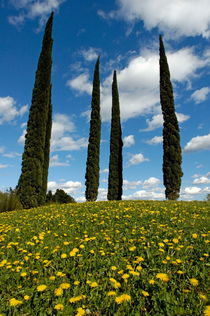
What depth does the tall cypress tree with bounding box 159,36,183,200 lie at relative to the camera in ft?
63.5

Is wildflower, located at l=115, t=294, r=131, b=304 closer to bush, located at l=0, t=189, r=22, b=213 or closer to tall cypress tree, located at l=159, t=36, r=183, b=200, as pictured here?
bush, located at l=0, t=189, r=22, b=213

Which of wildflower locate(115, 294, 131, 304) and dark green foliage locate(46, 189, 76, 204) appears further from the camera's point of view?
dark green foliage locate(46, 189, 76, 204)

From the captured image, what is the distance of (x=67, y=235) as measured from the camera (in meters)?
5.67

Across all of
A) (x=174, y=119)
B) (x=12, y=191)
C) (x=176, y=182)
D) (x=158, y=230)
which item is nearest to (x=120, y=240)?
(x=158, y=230)

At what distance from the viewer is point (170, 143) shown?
65.9 ft

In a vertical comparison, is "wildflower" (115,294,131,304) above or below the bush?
below

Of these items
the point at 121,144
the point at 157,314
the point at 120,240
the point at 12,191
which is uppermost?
the point at 121,144

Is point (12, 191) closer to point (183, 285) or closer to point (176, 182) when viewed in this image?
point (176, 182)

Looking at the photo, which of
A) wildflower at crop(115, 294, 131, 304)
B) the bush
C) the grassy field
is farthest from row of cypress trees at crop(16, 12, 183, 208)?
wildflower at crop(115, 294, 131, 304)

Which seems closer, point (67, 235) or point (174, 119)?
point (67, 235)

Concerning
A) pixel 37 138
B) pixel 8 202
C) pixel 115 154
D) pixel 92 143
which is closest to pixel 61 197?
pixel 37 138

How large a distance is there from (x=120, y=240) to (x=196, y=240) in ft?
4.96

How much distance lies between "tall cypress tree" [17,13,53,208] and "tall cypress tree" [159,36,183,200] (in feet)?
31.4

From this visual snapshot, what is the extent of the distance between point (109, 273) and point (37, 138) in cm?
1417
